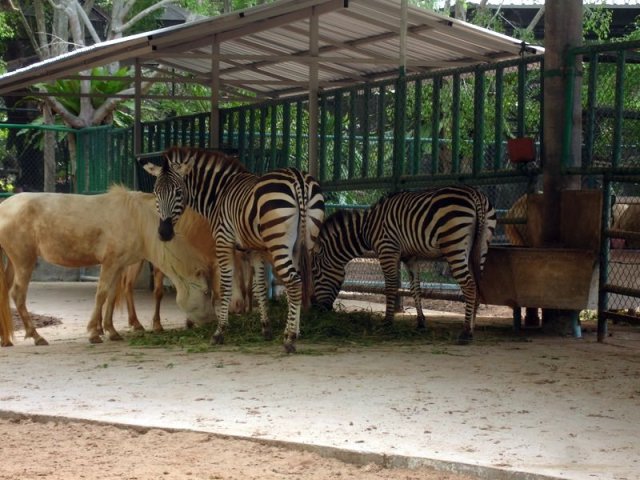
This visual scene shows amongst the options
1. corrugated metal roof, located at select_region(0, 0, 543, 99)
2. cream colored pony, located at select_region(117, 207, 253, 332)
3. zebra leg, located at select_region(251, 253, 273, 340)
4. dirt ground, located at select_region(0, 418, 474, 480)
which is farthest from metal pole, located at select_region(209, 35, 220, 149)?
dirt ground, located at select_region(0, 418, 474, 480)

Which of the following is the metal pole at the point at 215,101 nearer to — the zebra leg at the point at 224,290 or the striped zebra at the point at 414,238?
the striped zebra at the point at 414,238

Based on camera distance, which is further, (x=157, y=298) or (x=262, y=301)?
(x=157, y=298)

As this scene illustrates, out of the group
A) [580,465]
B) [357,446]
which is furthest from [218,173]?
[580,465]

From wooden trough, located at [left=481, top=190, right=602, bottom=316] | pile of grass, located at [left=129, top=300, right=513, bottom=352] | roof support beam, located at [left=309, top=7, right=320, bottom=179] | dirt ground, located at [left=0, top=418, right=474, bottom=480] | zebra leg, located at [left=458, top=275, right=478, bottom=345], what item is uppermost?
roof support beam, located at [left=309, top=7, right=320, bottom=179]

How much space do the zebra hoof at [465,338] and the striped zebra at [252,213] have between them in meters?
1.44

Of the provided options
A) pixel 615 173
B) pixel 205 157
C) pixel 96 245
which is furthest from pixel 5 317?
pixel 615 173

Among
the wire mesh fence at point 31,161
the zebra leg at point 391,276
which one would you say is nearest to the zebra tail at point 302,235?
the zebra leg at point 391,276

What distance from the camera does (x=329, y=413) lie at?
645cm

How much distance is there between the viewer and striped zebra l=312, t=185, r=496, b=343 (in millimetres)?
9812

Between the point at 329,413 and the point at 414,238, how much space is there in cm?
429

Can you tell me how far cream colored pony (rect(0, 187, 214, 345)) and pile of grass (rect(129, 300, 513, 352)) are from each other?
0.48m

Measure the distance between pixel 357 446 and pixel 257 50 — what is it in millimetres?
10843

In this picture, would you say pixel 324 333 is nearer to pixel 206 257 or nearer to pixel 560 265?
pixel 206 257

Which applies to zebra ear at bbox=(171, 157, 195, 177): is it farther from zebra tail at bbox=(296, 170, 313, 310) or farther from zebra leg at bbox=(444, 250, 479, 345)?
zebra leg at bbox=(444, 250, 479, 345)
